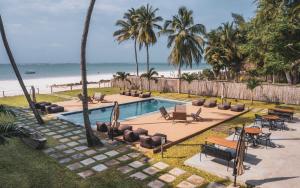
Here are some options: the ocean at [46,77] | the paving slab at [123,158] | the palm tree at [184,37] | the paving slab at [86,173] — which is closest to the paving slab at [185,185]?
the paving slab at [123,158]

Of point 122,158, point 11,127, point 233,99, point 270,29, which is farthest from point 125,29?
point 11,127

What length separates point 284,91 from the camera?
22359 mm

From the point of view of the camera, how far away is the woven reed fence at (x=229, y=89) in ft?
73.0

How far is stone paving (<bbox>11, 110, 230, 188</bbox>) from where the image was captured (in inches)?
339

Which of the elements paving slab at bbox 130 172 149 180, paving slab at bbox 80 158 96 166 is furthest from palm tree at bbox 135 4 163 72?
paving slab at bbox 130 172 149 180

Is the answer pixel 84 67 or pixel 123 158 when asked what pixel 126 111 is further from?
pixel 123 158

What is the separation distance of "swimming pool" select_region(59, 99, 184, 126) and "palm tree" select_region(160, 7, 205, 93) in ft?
18.1

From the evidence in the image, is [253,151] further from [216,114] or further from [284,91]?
[284,91]

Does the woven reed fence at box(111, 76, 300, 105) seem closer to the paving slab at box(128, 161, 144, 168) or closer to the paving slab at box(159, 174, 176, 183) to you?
the paving slab at box(128, 161, 144, 168)

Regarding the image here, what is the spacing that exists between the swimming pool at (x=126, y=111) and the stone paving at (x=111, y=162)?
4.72m

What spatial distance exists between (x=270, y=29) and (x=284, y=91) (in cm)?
674

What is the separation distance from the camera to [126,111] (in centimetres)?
2166

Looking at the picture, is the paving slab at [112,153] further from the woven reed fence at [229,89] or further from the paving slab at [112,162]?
the woven reed fence at [229,89]

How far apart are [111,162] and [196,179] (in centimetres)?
352
